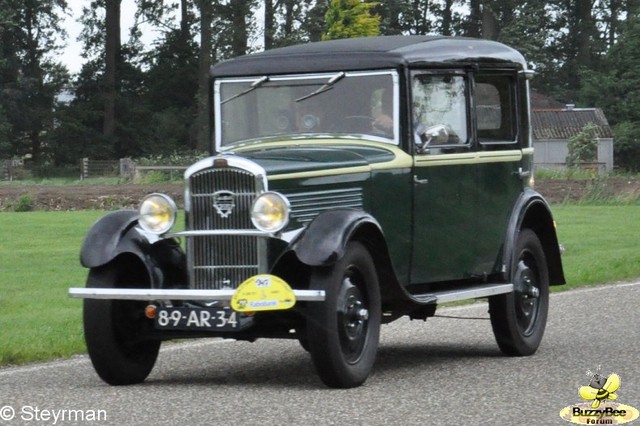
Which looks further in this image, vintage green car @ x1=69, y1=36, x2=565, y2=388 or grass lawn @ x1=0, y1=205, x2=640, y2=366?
grass lawn @ x1=0, y1=205, x2=640, y2=366

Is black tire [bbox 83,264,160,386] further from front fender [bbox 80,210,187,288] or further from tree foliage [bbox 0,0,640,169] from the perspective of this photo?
tree foliage [bbox 0,0,640,169]

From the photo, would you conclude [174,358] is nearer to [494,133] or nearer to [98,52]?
[494,133]

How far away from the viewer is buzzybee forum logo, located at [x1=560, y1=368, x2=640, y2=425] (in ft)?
24.7

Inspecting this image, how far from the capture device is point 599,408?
788cm

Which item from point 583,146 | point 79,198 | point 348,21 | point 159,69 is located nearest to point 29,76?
point 159,69

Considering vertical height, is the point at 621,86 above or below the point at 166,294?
above

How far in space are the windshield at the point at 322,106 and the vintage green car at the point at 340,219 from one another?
0.03 ft

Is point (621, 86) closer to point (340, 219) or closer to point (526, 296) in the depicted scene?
point (526, 296)

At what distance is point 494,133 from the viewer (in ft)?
36.9

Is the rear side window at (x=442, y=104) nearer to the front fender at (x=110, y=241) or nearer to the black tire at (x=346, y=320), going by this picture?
the black tire at (x=346, y=320)

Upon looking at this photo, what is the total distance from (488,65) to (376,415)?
418 cm

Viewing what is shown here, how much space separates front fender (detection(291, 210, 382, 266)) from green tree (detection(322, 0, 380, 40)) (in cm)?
2302

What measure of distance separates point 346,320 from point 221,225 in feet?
3.13

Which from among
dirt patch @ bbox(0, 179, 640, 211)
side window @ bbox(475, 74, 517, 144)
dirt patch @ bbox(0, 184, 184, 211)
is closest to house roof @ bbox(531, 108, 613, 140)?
dirt patch @ bbox(0, 179, 640, 211)
